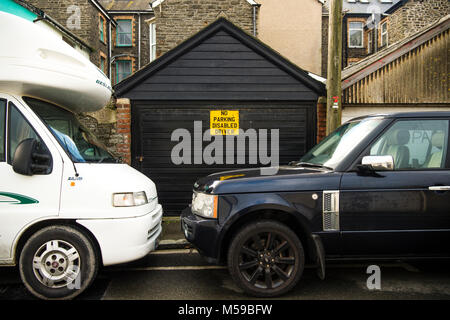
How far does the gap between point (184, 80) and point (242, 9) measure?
261 inches

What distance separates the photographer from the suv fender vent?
11.5 ft

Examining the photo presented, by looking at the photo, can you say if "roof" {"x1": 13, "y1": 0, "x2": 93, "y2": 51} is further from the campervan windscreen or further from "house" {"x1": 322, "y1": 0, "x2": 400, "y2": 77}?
"house" {"x1": 322, "y1": 0, "x2": 400, "y2": 77}

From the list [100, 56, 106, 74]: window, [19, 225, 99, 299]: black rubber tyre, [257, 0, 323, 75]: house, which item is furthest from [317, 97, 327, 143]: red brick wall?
[100, 56, 106, 74]: window

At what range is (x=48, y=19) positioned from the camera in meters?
15.4

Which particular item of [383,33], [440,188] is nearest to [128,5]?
[383,33]

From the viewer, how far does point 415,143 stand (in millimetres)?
3838

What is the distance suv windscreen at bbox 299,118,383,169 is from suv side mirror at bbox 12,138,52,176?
3.08m

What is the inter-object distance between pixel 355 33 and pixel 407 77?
24.5 meters

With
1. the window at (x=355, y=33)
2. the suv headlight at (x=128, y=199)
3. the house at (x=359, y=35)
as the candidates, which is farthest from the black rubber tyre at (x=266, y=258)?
the window at (x=355, y=33)

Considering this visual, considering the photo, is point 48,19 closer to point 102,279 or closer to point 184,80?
point 184,80

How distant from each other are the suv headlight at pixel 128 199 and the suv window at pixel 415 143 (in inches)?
104

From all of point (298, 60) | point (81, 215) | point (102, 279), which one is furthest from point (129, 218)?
point (298, 60)

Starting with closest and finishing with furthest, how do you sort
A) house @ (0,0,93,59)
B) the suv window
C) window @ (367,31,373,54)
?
the suv window
house @ (0,0,93,59)
window @ (367,31,373,54)

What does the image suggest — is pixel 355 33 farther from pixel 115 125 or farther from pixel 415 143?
pixel 415 143
